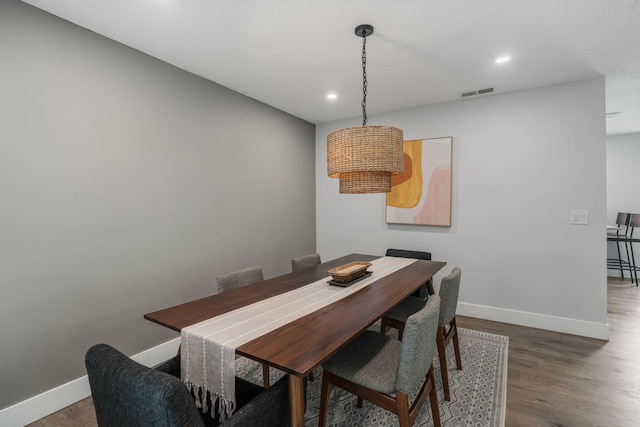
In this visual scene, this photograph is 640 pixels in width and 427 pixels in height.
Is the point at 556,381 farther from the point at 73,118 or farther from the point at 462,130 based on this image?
the point at 73,118

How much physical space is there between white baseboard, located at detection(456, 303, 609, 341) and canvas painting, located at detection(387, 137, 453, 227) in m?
1.06

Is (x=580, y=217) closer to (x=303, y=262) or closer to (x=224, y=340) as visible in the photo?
(x=303, y=262)

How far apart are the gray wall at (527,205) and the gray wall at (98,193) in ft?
7.99

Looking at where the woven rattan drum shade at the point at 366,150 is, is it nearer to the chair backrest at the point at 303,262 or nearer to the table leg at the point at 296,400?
the chair backrest at the point at 303,262

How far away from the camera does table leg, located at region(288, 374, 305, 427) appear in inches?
46.9

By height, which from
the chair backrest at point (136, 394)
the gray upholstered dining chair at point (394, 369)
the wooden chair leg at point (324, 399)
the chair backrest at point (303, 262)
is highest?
the chair backrest at point (303, 262)

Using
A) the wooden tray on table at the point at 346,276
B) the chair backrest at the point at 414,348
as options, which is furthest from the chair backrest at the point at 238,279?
the chair backrest at the point at 414,348

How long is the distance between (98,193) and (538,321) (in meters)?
4.33

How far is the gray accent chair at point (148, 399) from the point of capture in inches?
34.2

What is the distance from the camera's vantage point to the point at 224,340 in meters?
1.27

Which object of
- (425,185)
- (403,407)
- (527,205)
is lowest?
(403,407)

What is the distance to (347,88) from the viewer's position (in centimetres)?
312

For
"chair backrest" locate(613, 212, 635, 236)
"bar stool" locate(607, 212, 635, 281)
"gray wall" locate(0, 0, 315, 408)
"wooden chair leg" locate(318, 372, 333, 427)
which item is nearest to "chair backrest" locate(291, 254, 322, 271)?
"gray wall" locate(0, 0, 315, 408)

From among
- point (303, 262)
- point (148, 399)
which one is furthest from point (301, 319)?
point (303, 262)
